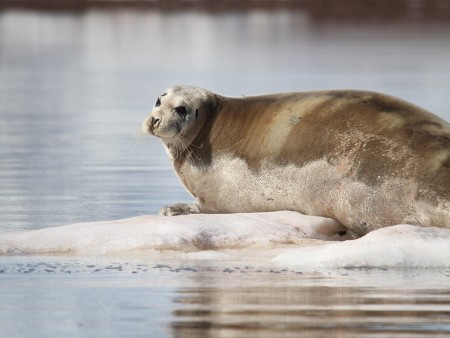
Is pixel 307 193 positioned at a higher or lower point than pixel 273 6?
higher

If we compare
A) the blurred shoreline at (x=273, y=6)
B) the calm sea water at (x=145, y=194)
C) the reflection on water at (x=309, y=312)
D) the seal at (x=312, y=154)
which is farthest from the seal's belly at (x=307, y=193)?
the blurred shoreline at (x=273, y=6)

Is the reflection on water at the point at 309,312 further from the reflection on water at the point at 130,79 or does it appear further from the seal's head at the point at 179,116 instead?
the seal's head at the point at 179,116

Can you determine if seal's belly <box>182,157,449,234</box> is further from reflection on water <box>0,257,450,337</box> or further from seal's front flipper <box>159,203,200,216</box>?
reflection on water <box>0,257,450,337</box>

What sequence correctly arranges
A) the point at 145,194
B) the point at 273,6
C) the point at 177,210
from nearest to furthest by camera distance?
the point at 177,210
the point at 145,194
the point at 273,6

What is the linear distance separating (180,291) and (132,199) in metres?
4.25

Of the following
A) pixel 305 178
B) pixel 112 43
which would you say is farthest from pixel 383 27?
pixel 305 178

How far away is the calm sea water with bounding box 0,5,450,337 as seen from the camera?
25.7 feet

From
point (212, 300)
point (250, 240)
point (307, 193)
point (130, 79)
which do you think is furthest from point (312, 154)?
point (130, 79)

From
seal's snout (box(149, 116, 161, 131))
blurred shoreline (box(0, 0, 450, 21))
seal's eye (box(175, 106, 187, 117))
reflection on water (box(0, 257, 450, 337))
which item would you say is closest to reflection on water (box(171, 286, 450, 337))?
reflection on water (box(0, 257, 450, 337))

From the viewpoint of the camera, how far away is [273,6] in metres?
73.4

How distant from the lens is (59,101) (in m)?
24.7

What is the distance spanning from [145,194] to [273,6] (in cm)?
6065

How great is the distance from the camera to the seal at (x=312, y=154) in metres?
10.6

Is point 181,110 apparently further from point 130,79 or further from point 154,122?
point 130,79
